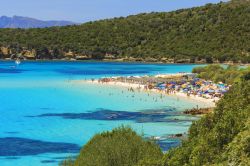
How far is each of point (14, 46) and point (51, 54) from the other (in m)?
10.4

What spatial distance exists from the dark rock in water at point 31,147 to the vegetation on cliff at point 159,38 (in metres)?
94.6

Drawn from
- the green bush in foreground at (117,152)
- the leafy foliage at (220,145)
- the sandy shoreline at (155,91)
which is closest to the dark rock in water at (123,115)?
the sandy shoreline at (155,91)

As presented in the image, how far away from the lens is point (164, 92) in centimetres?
5662

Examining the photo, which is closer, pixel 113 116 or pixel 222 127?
pixel 222 127

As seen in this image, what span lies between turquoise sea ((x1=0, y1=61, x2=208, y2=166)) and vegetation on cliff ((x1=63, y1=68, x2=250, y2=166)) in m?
9.00

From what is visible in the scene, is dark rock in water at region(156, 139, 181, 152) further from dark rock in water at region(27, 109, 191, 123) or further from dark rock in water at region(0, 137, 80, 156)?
dark rock in water at region(27, 109, 191, 123)

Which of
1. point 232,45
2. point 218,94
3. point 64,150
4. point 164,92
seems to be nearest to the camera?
point 64,150

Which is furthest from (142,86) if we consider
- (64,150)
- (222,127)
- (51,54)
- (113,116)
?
(51,54)

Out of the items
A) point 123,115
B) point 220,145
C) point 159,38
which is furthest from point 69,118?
point 159,38

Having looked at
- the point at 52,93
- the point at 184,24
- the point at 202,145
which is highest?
the point at 184,24

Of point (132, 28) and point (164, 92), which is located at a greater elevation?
point (132, 28)

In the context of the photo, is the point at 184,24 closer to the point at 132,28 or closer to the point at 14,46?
the point at 132,28

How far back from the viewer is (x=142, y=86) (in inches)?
2502

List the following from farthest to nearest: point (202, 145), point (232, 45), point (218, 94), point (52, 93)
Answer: point (232, 45) → point (52, 93) → point (218, 94) → point (202, 145)
